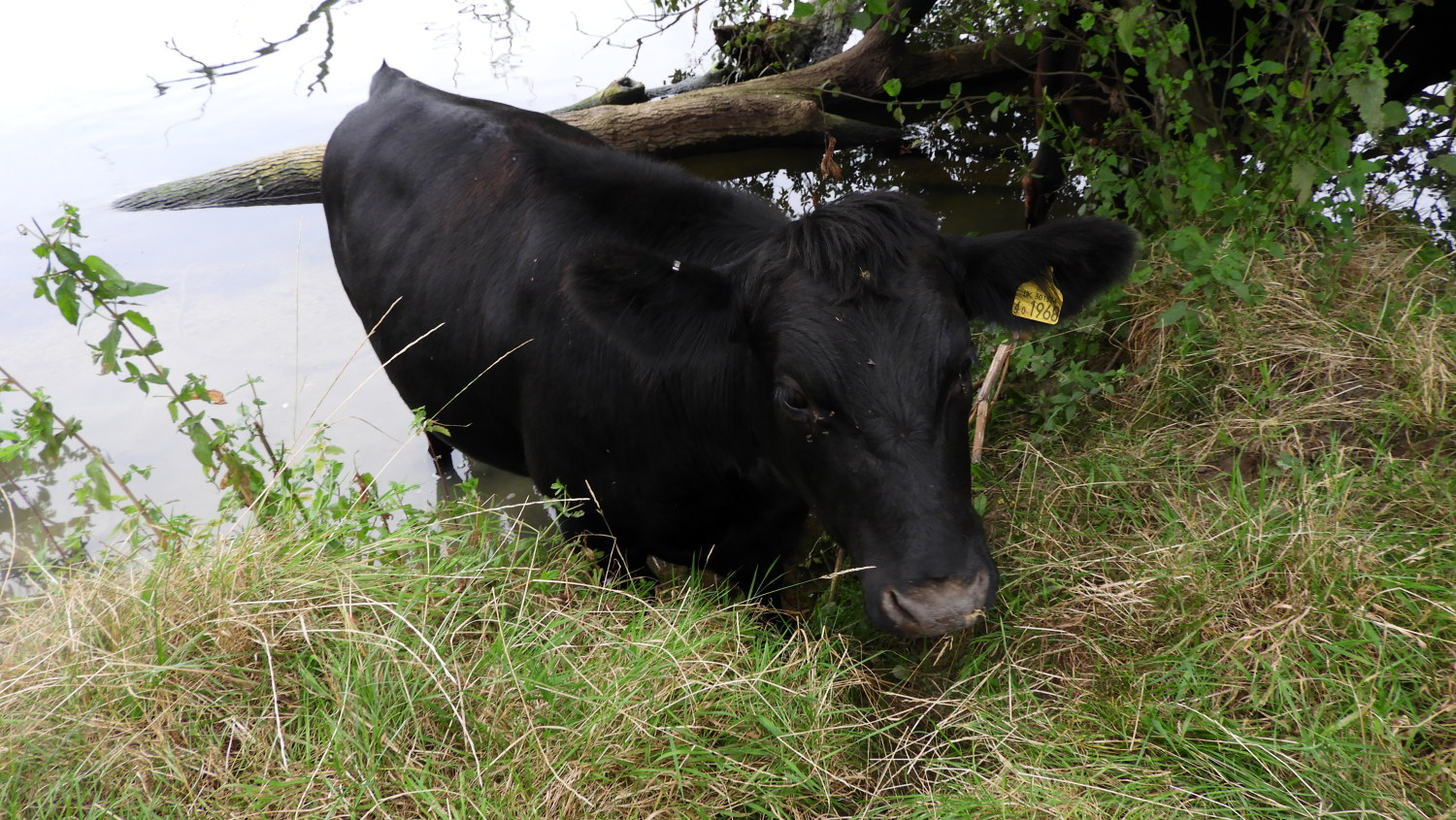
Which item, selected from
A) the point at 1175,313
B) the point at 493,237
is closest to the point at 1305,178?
the point at 1175,313

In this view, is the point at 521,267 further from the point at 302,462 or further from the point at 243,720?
the point at 243,720

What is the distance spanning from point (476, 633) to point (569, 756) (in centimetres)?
55

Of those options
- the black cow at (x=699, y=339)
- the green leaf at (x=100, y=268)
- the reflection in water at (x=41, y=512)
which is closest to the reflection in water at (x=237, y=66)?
the reflection in water at (x=41, y=512)

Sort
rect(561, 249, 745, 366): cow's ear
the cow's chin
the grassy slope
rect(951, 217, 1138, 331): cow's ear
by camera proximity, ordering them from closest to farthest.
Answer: the grassy slope < the cow's chin < rect(561, 249, 745, 366): cow's ear < rect(951, 217, 1138, 331): cow's ear

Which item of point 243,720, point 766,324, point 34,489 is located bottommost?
point 34,489

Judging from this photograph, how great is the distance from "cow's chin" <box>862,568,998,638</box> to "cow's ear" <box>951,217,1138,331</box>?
904mm

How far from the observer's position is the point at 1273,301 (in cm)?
372

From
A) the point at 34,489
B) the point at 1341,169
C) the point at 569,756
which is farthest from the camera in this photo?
the point at 34,489

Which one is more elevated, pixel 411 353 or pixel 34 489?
pixel 411 353

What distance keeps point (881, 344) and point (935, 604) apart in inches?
26.6

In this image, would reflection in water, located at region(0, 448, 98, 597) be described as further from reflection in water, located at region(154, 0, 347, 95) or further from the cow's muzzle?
reflection in water, located at region(154, 0, 347, 95)

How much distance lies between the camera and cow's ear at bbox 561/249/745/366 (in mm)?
2758

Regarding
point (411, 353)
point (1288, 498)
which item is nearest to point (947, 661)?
Answer: point (1288, 498)

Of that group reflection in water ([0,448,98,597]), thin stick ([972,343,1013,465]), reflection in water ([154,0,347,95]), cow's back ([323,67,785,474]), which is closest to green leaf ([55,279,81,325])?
cow's back ([323,67,785,474])
